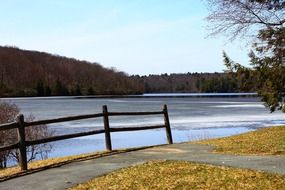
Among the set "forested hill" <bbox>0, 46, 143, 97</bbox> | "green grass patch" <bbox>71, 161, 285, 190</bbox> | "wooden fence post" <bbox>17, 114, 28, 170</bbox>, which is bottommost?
"green grass patch" <bbox>71, 161, 285, 190</bbox>

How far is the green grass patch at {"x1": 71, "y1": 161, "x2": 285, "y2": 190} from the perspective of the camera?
9.01m

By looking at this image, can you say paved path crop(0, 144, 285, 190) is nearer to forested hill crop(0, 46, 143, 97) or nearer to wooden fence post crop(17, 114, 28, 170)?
wooden fence post crop(17, 114, 28, 170)

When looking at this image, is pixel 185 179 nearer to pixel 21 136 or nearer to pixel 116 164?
pixel 116 164

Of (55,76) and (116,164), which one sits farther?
(55,76)

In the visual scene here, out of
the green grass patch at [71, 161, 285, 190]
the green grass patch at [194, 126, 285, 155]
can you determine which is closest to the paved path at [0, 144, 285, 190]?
the green grass patch at [71, 161, 285, 190]

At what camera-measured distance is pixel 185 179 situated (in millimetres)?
9594

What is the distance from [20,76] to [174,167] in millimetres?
159334

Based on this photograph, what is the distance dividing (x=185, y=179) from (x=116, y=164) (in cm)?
302

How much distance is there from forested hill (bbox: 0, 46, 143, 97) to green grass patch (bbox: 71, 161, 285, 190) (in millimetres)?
140862

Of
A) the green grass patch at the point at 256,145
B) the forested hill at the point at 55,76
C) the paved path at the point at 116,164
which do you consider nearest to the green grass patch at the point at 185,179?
the paved path at the point at 116,164

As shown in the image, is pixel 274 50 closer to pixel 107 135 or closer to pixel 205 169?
pixel 107 135

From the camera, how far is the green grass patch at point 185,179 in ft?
29.6

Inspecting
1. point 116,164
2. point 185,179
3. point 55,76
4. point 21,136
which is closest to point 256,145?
point 116,164

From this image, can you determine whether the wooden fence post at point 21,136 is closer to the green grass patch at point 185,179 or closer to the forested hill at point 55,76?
the green grass patch at point 185,179
